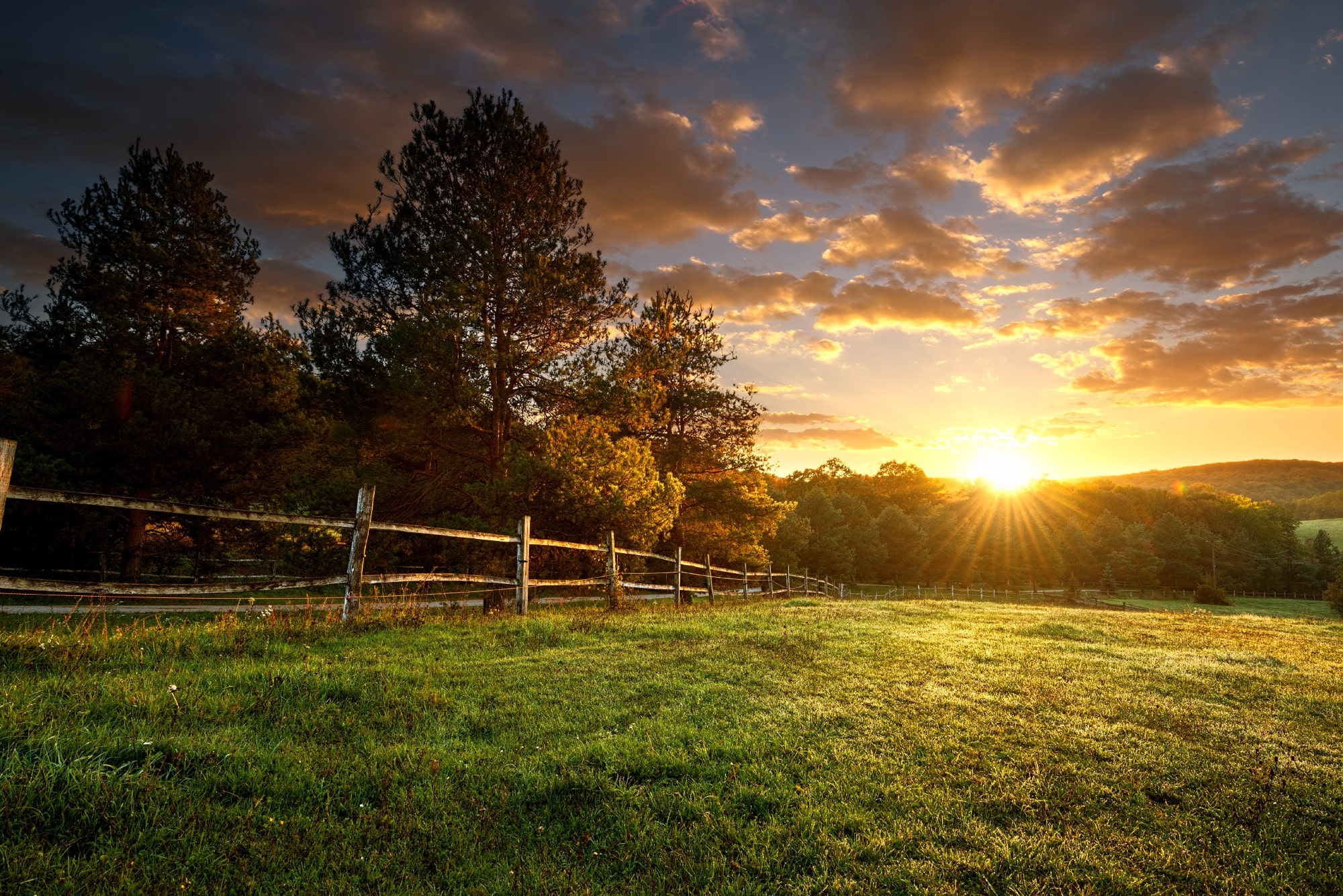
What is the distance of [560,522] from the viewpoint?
56.3 ft

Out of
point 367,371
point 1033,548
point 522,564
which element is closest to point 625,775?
point 522,564

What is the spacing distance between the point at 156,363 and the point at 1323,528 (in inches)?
7300

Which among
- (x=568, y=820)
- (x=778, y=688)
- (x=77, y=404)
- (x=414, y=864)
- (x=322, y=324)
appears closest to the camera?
(x=414, y=864)

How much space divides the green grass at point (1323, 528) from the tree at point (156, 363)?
15610cm

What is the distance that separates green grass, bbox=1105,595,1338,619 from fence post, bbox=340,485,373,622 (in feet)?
211

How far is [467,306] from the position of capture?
1502cm

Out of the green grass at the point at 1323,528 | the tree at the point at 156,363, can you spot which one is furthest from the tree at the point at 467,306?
the green grass at the point at 1323,528

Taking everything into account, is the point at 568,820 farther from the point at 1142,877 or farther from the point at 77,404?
the point at 77,404

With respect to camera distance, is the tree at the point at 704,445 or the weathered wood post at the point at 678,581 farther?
the tree at the point at 704,445

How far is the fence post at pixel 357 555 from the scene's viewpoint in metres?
8.41

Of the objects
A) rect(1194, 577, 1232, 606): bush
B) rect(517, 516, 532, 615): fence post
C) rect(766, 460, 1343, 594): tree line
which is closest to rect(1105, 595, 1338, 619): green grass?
rect(1194, 577, 1232, 606): bush

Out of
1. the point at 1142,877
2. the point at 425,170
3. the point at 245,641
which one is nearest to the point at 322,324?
the point at 425,170

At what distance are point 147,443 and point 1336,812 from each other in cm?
2285

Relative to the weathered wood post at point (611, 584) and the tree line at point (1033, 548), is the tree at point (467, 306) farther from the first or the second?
the tree line at point (1033, 548)
